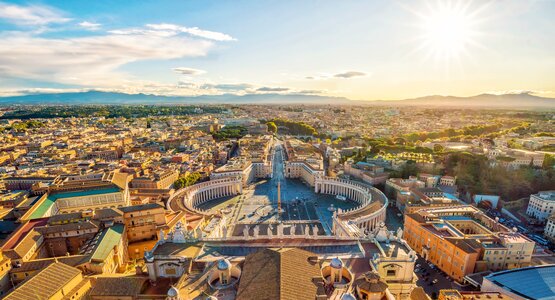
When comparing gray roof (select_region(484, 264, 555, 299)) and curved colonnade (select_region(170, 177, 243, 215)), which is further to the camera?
curved colonnade (select_region(170, 177, 243, 215))

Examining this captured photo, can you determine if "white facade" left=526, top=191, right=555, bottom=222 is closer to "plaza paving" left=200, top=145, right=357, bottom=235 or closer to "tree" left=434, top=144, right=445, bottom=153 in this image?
"tree" left=434, top=144, right=445, bottom=153

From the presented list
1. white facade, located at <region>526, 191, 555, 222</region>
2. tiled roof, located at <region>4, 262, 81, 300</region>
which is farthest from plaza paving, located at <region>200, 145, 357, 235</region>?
white facade, located at <region>526, 191, 555, 222</region>

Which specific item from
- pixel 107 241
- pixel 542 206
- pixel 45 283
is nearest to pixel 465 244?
pixel 542 206

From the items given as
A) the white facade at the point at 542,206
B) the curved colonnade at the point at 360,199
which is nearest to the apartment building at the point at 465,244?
the curved colonnade at the point at 360,199

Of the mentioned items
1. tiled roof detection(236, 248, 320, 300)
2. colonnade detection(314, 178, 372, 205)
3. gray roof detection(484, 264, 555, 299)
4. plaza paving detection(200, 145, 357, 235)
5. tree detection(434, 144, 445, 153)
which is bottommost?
plaza paving detection(200, 145, 357, 235)

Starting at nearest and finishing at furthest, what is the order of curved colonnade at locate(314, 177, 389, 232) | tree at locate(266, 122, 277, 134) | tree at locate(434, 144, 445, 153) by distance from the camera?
curved colonnade at locate(314, 177, 389, 232) < tree at locate(434, 144, 445, 153) < tree at locate(266, 122, 277, 134)

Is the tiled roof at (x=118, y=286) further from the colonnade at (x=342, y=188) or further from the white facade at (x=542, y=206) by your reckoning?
the white facade at (x=542, y=206)

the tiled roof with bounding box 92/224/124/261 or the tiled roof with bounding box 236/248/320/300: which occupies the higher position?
the tiled roof with bounding box 236/248/320/300
